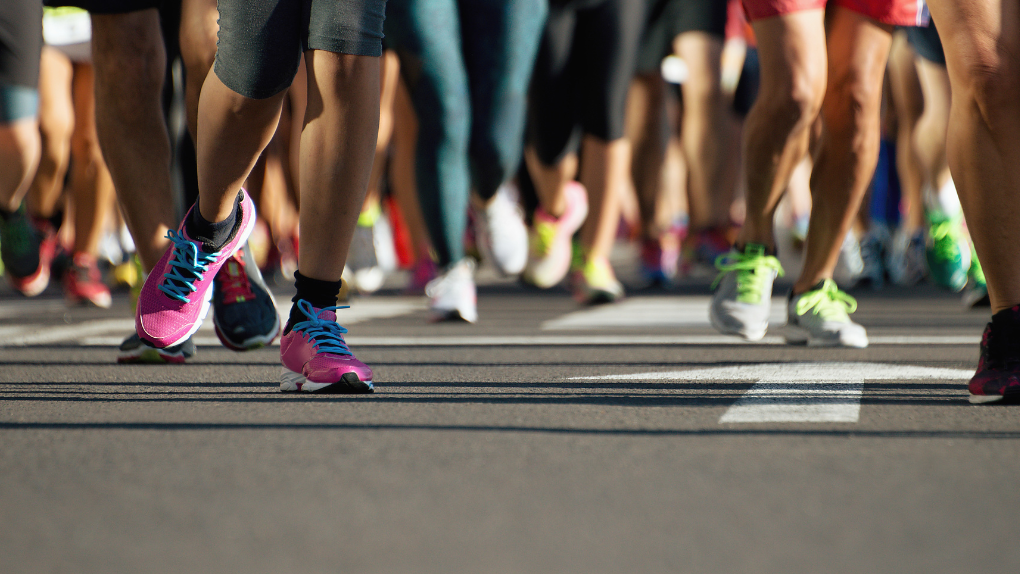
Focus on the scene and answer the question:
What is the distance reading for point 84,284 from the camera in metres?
5.79

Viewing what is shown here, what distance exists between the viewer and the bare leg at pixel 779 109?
361cm

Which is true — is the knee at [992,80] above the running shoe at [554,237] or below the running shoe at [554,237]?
above

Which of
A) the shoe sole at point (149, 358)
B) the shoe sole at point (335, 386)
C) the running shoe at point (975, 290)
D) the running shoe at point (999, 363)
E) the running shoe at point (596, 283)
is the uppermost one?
the running shoe at point (999, 363)

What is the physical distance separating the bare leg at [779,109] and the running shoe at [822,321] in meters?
0.24

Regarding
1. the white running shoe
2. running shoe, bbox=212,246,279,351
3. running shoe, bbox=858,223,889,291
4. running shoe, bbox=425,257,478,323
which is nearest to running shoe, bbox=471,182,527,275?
the white running shoe

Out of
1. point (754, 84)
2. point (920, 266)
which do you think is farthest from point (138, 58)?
point (754, 84)

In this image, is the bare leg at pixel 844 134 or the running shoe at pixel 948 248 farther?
the running shoe at pixel 948 248

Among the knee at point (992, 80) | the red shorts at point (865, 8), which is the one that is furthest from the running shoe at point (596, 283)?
the knee at point (992, 80)

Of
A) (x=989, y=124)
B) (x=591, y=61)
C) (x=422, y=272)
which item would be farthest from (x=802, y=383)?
(x=422, y=272)

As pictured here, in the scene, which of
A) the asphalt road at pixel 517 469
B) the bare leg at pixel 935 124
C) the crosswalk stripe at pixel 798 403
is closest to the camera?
the asphalt road at pixel 517 469

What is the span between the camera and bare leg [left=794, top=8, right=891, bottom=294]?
12.3ft

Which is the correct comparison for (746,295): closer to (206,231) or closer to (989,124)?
(989,124)

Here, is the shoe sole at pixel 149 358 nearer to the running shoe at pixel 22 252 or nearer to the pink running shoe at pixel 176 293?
the pink running shoe at pixel 176 293

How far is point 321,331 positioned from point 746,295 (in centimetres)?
167
